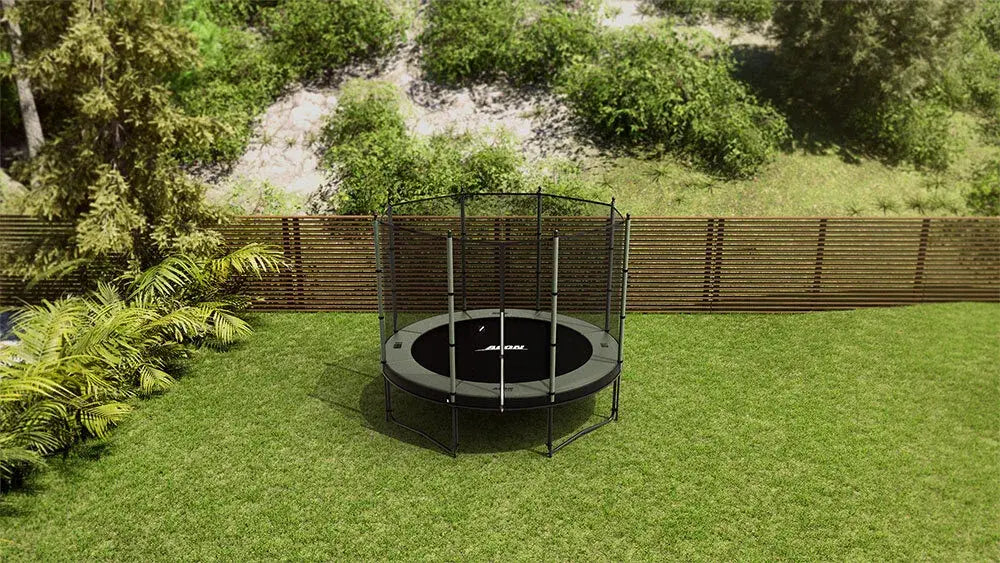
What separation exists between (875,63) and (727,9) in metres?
4.58

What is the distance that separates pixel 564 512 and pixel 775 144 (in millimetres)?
9959

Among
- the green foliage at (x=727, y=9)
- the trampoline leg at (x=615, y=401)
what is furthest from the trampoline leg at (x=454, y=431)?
the green foliage at (x=727, y=9)

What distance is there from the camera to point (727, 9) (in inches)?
645

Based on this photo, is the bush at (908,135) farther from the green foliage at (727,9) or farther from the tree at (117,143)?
the tree at (117,143)

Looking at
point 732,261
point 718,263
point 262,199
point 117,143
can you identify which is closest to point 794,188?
point 732,261

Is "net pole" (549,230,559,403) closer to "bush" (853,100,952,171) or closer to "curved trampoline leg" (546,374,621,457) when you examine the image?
"curved trampoline leg" (546,374,621,457)

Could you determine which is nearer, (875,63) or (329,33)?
(875,63)

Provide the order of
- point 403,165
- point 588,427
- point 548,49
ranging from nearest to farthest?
point 588,427, point 403,165, point 548,49

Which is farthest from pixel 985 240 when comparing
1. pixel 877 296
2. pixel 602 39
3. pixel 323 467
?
pixel 323 467

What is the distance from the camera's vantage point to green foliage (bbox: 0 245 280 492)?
19.9ft

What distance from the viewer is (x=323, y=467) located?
20.7 feet

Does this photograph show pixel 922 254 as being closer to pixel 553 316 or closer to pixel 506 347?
pixel 506 347

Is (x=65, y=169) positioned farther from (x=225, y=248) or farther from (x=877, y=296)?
(x=877, y=296)

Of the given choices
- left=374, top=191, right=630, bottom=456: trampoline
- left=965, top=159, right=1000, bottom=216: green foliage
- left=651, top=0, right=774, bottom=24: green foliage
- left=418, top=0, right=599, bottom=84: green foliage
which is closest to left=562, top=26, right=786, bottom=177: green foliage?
left=418, top=0, right=599, bottom=84: green foliage
